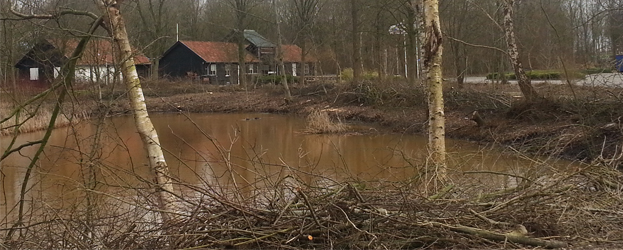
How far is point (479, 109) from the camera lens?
19.2m

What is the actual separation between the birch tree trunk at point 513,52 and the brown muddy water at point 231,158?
2.30 metres

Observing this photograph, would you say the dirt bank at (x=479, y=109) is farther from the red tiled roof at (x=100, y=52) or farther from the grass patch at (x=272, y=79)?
the grass patch at (x=272, y=79)

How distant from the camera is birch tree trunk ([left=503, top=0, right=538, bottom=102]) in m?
15.5

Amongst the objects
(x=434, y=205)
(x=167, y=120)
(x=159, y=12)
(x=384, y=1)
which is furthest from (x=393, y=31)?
(x=434, y=205)

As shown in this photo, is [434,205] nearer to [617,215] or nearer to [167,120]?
[617,215]

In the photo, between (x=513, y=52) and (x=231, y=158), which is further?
(x=513, y=52)

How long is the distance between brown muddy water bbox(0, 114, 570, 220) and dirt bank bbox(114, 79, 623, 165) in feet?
2.30

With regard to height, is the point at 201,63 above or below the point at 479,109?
above

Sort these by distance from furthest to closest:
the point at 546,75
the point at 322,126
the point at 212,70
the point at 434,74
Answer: the point at 212,70 < the point at 546,75 < the point at 322,126 < the point at 434,74

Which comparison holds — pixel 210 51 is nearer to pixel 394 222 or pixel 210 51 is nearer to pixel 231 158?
pixel 231 158

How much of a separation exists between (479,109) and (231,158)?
433 inches

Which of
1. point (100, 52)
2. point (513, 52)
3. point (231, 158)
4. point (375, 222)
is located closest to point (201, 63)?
point (513, 52)

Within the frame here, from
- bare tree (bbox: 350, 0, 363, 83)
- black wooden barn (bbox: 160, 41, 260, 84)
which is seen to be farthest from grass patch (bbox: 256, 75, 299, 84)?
bare tree (bbox: 350, 0, 363, 83)

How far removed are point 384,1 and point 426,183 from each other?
60.3 feet
